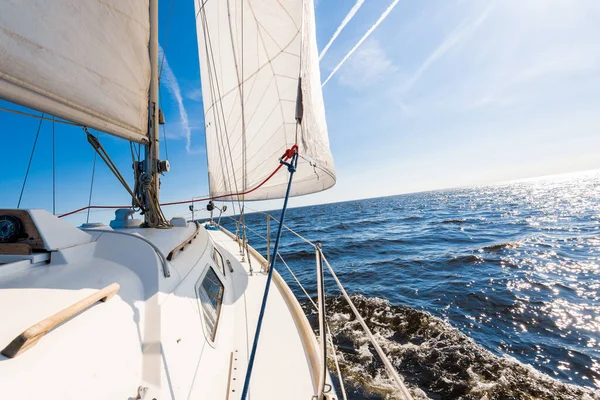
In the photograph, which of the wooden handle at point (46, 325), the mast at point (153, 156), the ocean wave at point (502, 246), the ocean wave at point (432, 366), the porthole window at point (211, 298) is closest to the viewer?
the wooden handle at point (46, 325)

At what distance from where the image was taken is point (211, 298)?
247 cm

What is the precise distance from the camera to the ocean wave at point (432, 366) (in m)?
3.34

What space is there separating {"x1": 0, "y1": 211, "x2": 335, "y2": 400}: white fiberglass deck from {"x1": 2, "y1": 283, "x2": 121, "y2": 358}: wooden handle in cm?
2

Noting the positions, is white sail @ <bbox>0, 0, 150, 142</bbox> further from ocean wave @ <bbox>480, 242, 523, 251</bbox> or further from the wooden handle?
ocean wave @ <bbox>480, 242, 523, 251</bbox>

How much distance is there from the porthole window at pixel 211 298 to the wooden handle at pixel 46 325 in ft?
3.20

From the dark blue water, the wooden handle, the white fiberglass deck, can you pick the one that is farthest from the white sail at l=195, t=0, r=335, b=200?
the dark blue water

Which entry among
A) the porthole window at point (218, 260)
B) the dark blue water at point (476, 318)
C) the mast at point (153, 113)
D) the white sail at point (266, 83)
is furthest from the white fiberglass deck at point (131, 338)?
the dark blue water at point (476, 318)

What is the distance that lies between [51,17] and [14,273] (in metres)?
1.77

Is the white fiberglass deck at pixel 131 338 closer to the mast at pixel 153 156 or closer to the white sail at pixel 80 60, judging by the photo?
the mast at pixel 153 156

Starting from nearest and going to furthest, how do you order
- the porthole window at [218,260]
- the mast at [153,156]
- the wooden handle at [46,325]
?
the wooden handle at [46,325]
the mast at [153,156]
the porthole window at [218,260]

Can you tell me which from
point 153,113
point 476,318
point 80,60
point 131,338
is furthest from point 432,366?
point 80,60

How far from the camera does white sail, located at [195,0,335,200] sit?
12.5ft

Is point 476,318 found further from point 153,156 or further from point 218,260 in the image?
point 153,156

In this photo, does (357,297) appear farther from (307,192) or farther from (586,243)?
(586,243)
